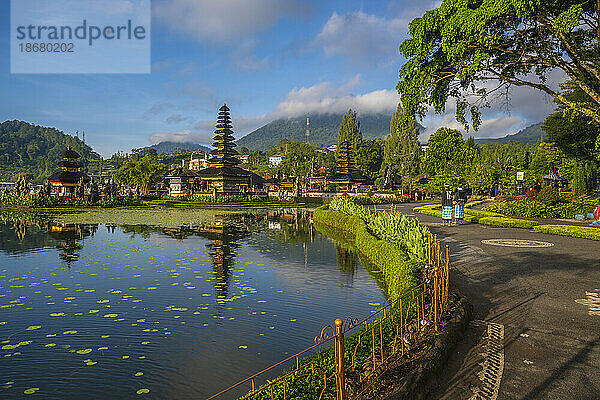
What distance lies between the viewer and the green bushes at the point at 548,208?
2539cm

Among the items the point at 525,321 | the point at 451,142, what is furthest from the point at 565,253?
the point at 451,142

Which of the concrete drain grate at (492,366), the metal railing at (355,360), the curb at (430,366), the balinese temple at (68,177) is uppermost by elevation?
the balinese temple at (68,177)

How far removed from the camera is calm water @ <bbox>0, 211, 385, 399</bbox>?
5.48m

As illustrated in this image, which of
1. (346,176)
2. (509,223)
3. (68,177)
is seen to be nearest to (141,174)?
(68,177)

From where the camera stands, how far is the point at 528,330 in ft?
20.7

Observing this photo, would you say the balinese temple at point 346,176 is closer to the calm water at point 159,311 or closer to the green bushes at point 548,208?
the green bushes at point 548,208

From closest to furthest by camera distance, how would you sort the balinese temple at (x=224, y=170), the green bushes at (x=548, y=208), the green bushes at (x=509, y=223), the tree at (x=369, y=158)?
the green bushes at (x=509, y=223) → the green bushes at (x=548, y=208) → the balinese temple at (x=224, y=170) → the tree at (x=369, y=158)

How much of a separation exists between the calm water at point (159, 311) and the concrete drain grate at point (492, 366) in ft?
8.85

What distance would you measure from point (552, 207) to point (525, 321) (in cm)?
2332

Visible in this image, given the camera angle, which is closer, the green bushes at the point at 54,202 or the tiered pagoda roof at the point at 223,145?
the green bushes at the point at 54,202

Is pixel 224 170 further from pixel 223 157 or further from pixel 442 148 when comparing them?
pixel 442 148

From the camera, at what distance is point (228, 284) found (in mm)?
10391

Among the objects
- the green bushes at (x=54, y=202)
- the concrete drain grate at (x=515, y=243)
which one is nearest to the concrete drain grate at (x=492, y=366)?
the concrete drain grate at (x=515, y=243)

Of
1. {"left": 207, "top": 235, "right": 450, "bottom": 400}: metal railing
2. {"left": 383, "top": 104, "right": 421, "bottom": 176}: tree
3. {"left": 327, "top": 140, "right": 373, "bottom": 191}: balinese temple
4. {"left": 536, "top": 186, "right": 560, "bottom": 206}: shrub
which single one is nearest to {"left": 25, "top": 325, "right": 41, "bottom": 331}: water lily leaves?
{"left": 207, "top": 235, "right": 450, "bottom": 400}: metal railing
